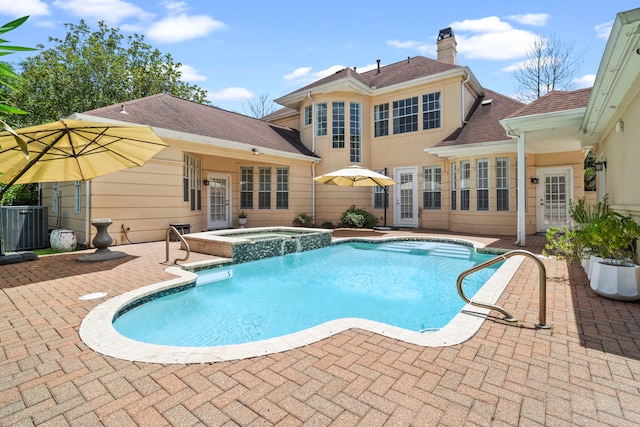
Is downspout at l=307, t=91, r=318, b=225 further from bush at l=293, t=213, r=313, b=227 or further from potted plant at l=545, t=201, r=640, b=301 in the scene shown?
potted plant at l=545, t=201, r=640, b=301

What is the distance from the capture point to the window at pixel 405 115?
1456 cm

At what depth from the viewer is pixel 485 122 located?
42.6ft

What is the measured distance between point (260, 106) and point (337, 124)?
904 inches

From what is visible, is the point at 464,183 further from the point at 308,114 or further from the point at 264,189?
the point at 264,189

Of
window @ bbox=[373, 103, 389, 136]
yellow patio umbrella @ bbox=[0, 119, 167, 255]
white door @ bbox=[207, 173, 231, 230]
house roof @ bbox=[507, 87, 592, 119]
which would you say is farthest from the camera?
window @ bbox=[373, 103, 389, 136]

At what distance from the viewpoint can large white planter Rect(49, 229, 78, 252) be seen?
8.48m

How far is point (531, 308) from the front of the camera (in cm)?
420

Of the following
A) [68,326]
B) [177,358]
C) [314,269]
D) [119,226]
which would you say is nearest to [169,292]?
[68,326]

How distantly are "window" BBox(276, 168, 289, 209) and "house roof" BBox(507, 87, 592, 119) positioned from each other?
9156mm

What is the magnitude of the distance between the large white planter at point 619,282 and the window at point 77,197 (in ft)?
38.9

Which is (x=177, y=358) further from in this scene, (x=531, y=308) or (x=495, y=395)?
(x=531, y=308)

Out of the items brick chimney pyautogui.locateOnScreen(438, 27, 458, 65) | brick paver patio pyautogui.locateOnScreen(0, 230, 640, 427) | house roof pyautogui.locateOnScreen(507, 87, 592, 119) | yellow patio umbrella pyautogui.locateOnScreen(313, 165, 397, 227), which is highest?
brick chimney pyautogui.locateOnScreen(438, 27, 458, 65)

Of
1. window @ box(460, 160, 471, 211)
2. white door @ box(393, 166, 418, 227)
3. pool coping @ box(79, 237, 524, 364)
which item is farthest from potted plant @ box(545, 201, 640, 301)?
white door @ box(393, 166, 418, 227)

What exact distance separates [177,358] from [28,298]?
340 cm
